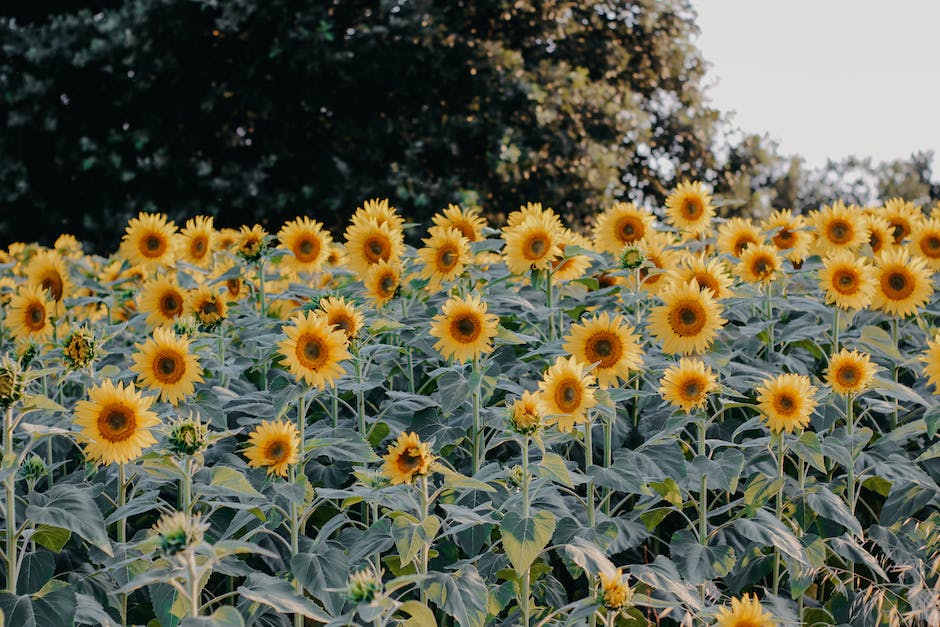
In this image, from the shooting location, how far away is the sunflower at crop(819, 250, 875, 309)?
3.93m

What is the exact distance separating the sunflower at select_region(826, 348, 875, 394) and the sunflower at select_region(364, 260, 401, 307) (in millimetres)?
1606

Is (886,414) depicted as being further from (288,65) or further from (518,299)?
(288,65)

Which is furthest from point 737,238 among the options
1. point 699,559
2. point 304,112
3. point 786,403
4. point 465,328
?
point 304,112

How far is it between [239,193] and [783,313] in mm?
10766

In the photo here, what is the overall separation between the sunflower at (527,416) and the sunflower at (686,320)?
3.02 ft

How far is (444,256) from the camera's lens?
379 cm

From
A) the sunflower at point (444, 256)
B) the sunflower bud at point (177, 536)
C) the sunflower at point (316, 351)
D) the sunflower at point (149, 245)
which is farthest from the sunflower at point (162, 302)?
the sunflower bud at point (177, 536)

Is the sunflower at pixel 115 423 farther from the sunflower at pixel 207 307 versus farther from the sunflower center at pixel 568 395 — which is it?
the sunflower center at pixel 568 395

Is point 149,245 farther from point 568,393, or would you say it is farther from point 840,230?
point 840,230

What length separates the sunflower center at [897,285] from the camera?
405cm

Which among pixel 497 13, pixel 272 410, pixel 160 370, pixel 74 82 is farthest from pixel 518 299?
pixel 74 82

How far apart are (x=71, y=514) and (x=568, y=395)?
1.43 metres

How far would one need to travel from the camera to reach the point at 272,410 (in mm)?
3422

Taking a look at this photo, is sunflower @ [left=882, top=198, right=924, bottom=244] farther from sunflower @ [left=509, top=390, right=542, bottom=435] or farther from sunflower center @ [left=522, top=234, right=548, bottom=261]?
sunflower @ [left=509, top=390, right=542, bottom=435]
